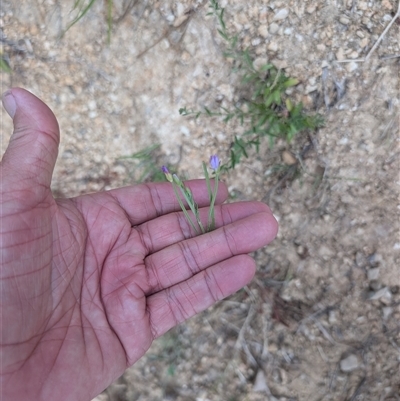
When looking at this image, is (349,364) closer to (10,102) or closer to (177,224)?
(177,224)

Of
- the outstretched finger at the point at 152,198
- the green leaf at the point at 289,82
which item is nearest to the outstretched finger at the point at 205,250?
the outstretched finger at the point at 152,198

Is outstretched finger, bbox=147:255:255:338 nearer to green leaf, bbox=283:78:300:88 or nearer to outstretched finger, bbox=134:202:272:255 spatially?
outstretched finger, bbox=134:202:272:255

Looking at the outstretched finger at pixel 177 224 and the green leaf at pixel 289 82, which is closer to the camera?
the outstretched finger at pixel 177 224

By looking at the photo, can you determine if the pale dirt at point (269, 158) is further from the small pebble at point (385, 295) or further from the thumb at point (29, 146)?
the thumb at point (29, 146)

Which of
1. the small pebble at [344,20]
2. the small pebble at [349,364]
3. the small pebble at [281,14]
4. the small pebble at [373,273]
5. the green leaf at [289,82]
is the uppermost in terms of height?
the small pebble at [281,14]

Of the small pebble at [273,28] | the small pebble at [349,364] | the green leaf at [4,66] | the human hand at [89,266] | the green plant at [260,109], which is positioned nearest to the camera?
the human hand at [89,266]

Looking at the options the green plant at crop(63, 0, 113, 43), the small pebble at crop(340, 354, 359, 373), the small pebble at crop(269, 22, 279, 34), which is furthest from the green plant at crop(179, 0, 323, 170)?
the small pebble at crop(340, 354, 359, 373)

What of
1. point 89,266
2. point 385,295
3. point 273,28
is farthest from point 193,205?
point 385,295
